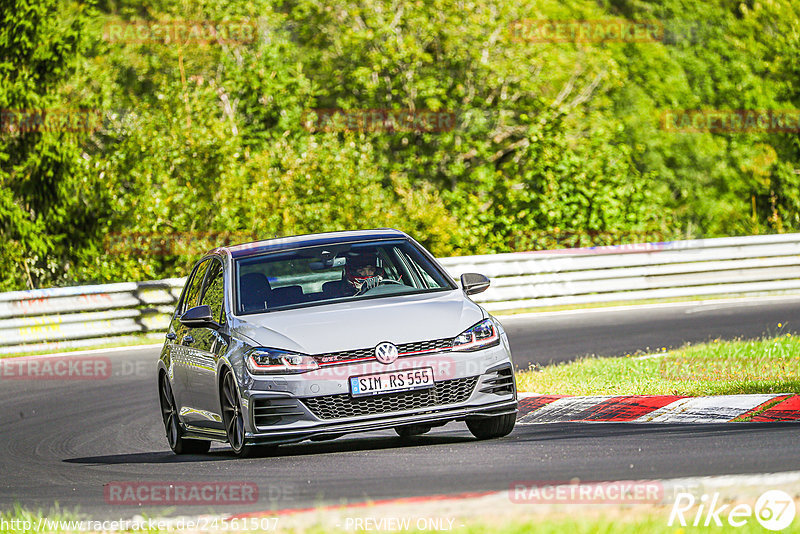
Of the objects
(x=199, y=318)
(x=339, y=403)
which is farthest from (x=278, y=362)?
(x=199, y=318)

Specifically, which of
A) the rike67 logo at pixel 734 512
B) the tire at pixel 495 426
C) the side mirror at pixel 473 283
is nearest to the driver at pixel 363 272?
the side mirror at pixel 473 283

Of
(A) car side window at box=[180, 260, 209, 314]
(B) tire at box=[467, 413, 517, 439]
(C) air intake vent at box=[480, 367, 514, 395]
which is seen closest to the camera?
(C) air intake vent at box=[480, 367, 514, 395]

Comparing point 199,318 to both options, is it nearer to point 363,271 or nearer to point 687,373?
point 363,271

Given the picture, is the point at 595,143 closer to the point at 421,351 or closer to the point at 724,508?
the point at 421,351

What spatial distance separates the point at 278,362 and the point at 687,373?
5067 millimetres

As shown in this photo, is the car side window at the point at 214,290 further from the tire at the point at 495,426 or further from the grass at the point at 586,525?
the grass at the point at 586,525

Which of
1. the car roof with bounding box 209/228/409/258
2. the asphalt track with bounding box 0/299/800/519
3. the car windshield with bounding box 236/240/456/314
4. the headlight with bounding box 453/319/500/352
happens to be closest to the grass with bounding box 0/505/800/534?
the asphalt track with bounding box 0/299/800/519

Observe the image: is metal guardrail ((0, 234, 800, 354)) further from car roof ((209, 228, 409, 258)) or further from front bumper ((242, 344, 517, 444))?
front bumper ((242, 344, 517, 444))

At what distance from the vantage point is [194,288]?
11.1 m

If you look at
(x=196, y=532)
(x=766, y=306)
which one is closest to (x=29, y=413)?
(x=196, y=532)

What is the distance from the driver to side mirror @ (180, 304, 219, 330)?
1.02 metres

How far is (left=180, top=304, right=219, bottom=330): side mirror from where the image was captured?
9.58 m

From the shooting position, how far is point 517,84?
3800 centimetres

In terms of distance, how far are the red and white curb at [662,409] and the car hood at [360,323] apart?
1.80 m
